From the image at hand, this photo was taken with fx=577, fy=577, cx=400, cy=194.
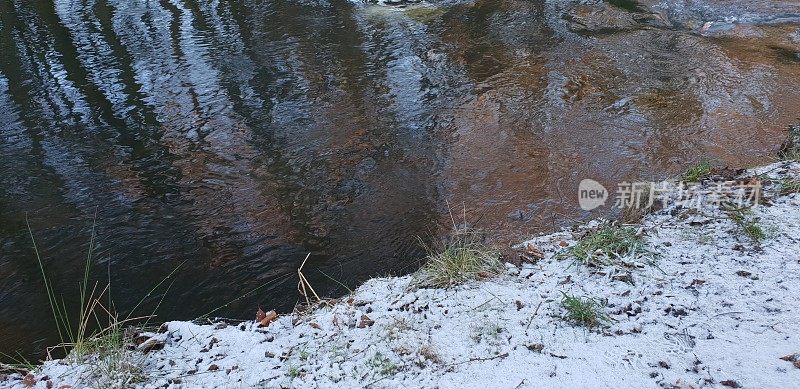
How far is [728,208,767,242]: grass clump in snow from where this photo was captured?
130 inches

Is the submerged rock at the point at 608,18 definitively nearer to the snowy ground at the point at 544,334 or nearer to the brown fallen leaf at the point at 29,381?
the snowy ground at the point at 544,334

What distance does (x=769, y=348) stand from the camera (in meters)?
2.49

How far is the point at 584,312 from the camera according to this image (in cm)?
285

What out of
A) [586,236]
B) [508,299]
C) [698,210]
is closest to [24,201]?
[508,299]

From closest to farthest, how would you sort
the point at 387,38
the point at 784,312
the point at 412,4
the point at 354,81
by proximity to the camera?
the point at 784,312 < the point at 354,81 < the point at 387,38 < the point at 412,4

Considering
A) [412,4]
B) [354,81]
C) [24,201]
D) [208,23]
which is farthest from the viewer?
[412,4]

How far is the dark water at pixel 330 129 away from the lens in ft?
14.0

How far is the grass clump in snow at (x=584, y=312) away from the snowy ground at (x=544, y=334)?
1.5 inches

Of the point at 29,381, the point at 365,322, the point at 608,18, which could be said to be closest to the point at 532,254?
the point at 365,322

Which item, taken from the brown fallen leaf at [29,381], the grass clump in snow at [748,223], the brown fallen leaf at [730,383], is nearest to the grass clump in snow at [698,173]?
the grass clump in snow at [748,223]

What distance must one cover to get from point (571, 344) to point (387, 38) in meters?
6.84

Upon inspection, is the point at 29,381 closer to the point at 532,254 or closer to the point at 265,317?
the point at 265,317

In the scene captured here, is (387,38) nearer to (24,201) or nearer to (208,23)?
(208,23)

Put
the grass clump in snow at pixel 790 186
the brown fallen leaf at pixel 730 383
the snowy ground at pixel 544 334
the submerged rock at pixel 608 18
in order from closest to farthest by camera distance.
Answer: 1. the brown fallen leaf at pixel 730 383
2. the snowy ground at pixel 544 334
3. the grass clump in snow at pixel 790 186
4. the submerged rock at pixel 608 18
